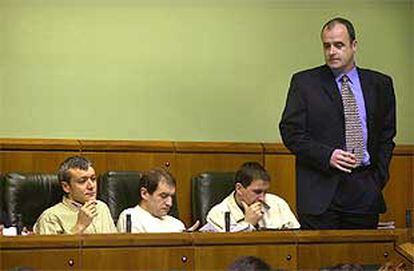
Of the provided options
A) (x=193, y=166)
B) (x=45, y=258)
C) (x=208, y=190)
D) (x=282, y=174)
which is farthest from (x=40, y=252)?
(x=282, y=174)

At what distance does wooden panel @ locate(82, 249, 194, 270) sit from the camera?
126 inches

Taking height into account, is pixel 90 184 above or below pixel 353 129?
below

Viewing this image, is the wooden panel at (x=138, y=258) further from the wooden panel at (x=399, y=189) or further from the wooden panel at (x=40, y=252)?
the wooden panel at (x=399, y=189)

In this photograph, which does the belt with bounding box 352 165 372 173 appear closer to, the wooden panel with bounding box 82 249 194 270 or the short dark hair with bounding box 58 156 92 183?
the wooden panel with bounding box 82 249 194 270

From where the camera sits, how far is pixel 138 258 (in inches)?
127

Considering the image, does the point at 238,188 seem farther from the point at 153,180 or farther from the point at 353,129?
the point at 353,129

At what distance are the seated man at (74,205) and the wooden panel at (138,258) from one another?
795 mm

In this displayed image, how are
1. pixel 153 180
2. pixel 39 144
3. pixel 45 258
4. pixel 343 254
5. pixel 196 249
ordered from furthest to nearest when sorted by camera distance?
pixel 39 144 < pixel 153 180 < pixel 343 254 < pixel 196 249 < pixel 45 258

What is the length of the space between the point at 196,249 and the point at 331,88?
928 mm

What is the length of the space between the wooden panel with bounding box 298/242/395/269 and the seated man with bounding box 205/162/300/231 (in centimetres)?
76

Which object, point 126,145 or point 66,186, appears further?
point 126,145

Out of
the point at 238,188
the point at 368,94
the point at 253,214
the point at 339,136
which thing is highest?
the point at 368,94

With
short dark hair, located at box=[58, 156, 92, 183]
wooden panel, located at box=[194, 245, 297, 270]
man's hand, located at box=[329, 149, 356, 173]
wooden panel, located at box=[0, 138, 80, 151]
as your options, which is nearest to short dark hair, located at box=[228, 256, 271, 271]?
wooden panel, located at box=[194, 245, 297, 270]

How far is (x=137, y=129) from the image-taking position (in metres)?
5.29
